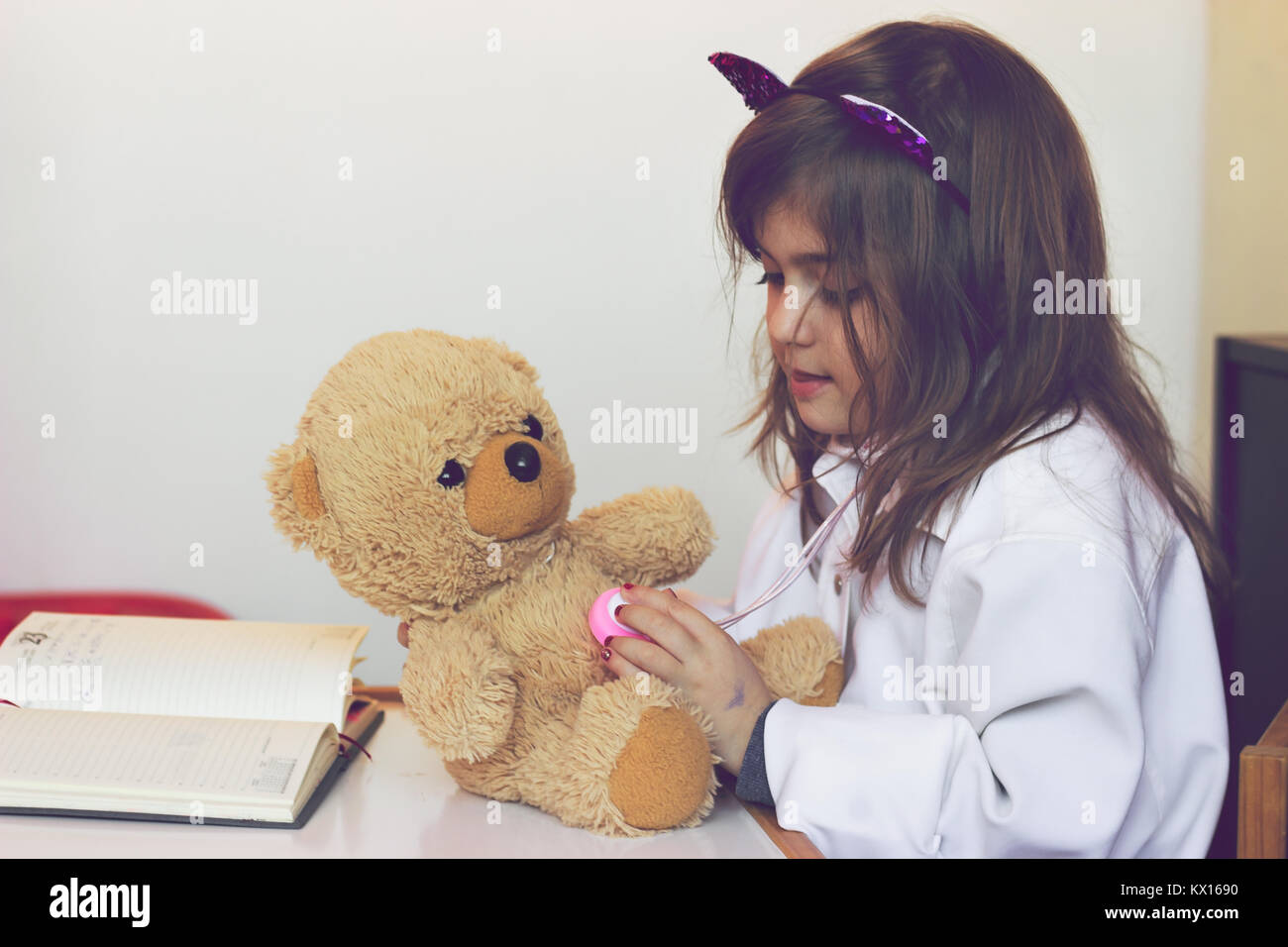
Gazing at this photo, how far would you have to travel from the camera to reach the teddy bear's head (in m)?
0.73

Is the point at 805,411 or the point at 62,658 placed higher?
the point at 805,411

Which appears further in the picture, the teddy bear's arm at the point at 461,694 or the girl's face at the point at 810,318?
the girl's face at the point at 810,318

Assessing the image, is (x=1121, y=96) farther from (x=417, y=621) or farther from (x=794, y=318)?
(x=417, y=621)

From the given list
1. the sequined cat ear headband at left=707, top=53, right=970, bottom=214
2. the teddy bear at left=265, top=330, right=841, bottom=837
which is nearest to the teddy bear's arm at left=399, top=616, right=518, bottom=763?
the teddy bear at left=265, top=330, right=841, bottom=837

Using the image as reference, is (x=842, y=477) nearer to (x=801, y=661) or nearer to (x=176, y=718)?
(x=801, y=661)

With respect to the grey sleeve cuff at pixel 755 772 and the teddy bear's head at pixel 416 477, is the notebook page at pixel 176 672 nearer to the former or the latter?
the teddy bear's head at pixel 416 477

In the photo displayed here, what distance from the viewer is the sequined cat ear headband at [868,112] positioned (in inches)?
32.0

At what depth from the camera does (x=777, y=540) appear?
3.52 feet

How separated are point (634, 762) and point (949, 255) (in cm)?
43

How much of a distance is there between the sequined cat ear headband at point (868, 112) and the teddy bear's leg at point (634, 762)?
41cm

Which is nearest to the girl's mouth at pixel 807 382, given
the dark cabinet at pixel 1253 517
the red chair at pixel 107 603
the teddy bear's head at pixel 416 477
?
the teddy bear's head at pixel 416 477

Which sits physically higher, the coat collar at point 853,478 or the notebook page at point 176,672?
the coat collar at point 853,478
